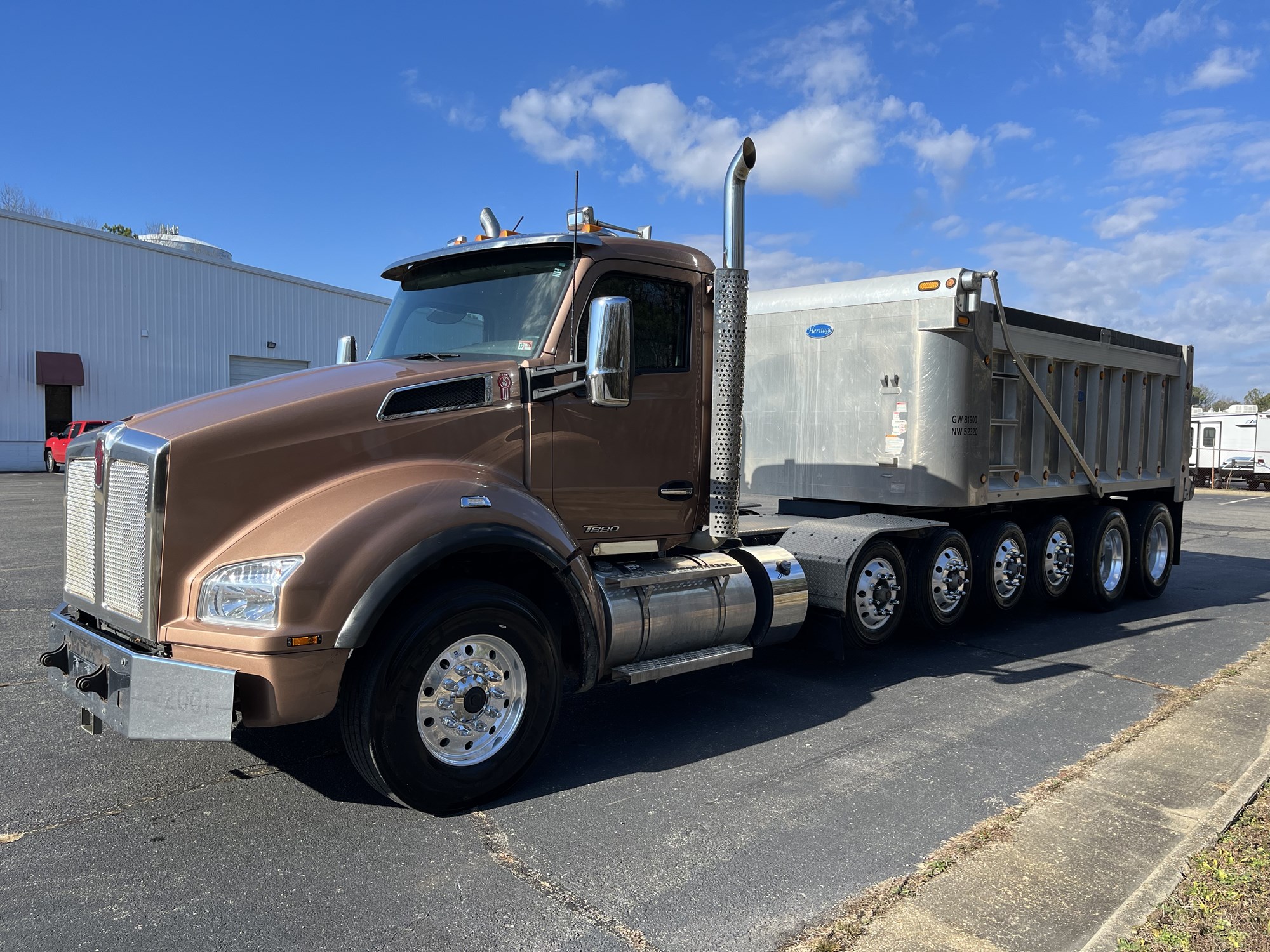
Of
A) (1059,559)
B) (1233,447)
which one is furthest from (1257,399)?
(1059,559)

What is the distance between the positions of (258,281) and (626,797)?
113ft

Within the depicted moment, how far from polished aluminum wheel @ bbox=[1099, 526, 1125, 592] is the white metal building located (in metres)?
28.0

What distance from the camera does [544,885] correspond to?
3.45m

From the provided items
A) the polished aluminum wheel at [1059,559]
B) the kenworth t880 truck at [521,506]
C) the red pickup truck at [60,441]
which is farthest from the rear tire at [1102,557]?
the red pickup truck at [60,441]

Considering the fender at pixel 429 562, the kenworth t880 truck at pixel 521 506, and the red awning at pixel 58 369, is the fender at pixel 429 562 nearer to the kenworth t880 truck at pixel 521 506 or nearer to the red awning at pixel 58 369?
the kenworth t880 truck at pixel 521 506

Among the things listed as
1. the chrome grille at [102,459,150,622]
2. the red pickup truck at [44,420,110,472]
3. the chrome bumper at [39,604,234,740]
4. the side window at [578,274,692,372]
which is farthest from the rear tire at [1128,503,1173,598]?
the red pickup truck at [44,420,110,472]

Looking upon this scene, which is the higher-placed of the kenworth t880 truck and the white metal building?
the white metal building

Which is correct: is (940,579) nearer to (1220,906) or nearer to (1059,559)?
(1059,559)

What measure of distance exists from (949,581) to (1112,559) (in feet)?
11.7

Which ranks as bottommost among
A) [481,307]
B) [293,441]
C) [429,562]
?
[429,562]

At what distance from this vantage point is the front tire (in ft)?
Result: 12.6

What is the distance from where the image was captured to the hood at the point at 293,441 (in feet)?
12.2

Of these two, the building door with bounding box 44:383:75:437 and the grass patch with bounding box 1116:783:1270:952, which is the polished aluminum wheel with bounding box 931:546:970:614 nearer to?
the grass patch with bounding box 1116:783:1270:952

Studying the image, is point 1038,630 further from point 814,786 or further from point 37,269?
point 37,269
